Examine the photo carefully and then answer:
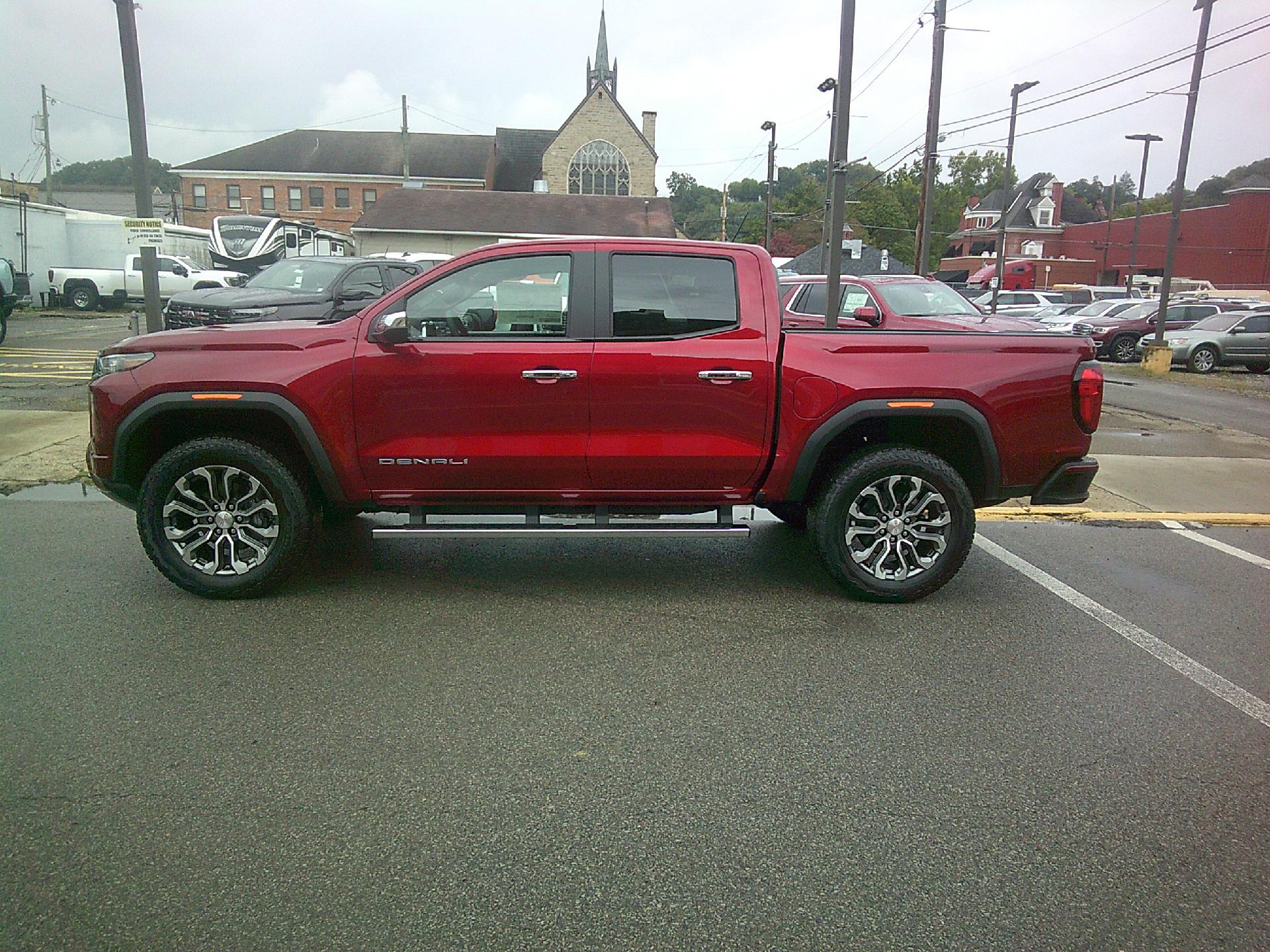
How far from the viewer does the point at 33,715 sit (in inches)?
150

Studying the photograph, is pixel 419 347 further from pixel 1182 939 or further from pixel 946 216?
pixel 946 216

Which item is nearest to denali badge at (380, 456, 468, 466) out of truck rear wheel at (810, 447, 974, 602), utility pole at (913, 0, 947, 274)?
truck rear wheel at (810, 447, 974, 602)

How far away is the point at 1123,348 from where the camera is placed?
86.9 ft

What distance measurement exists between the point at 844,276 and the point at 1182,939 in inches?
437

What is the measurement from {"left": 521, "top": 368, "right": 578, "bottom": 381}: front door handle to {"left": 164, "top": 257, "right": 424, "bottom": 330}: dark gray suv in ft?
25.8

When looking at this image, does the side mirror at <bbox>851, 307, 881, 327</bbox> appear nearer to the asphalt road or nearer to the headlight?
the asphalt road

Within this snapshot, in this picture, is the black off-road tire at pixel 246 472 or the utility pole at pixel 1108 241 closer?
the black off-road tire at pixel 246 472

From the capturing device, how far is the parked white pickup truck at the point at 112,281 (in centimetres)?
3031

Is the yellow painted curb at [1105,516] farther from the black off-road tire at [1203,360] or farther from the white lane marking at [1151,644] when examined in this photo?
the black off-road tire at [1203,360]

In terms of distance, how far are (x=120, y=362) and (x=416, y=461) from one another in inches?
66.9

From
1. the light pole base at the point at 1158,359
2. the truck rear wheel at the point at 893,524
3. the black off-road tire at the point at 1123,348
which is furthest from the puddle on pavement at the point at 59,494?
the black off-road tire at the point at 1123,348

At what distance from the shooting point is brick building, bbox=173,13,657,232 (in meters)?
62.2

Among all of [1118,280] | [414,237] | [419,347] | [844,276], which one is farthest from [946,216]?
[419,347]

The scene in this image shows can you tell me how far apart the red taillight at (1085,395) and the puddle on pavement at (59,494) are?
272 inches
